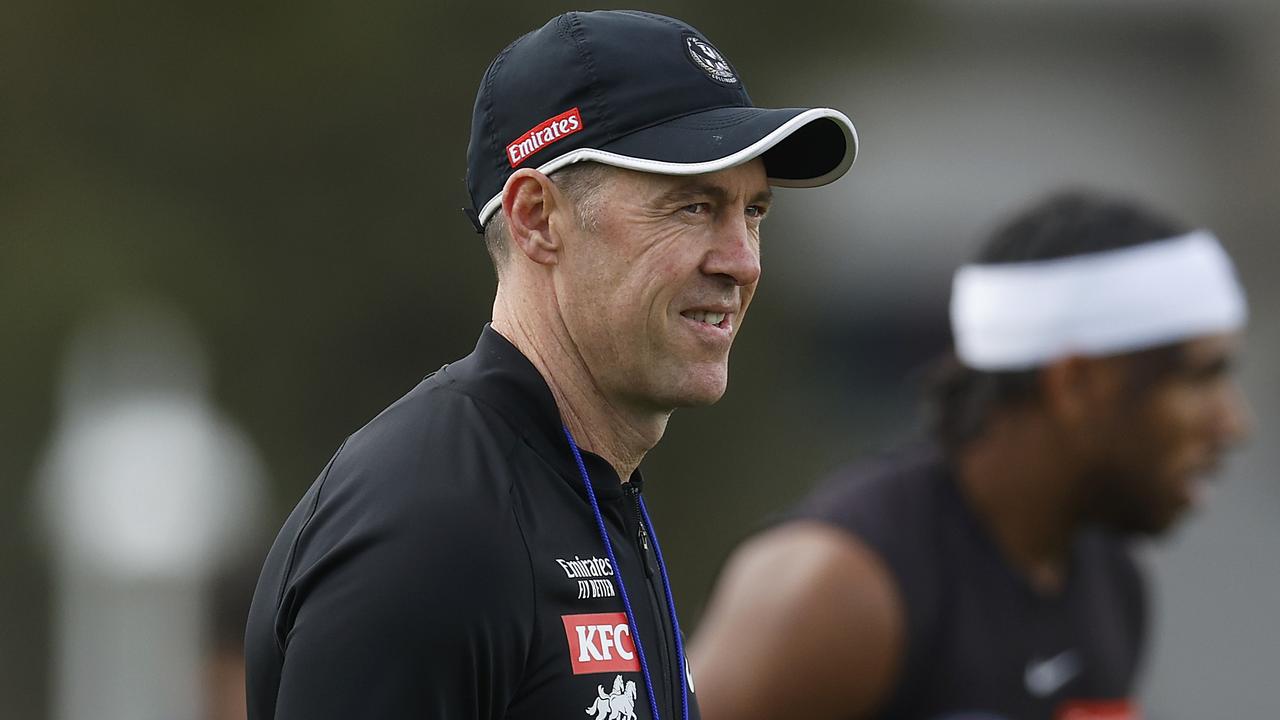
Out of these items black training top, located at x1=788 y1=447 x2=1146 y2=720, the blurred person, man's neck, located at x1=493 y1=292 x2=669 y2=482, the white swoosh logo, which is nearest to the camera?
man's neck, located at x1=493 y1=292 x2=669 y2=482

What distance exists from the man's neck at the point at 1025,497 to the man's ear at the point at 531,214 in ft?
7.25

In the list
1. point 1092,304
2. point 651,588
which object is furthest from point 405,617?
point 1092,304

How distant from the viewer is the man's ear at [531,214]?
7.70 ft

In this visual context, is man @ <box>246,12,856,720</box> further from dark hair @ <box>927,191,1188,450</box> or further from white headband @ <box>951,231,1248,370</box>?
white headband @ <box>951,231,1248,370</box>

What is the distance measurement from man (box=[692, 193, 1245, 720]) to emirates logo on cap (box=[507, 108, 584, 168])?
1.72 meters

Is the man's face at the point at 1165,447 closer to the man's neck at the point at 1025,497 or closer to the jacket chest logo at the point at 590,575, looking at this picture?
the man's neck at the point at 1025,497

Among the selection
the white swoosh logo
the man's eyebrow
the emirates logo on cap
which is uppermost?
the emirates logo on cap

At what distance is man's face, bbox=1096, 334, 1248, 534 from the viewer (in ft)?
15.3

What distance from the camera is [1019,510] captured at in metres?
4.38

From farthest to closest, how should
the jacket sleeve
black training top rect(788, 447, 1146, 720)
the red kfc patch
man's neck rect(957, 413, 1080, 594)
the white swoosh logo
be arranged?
man's neck rect(957, 413, 1080, 594) → the white swoosh logo → black training top rect(788, 447, 1146, 720) → the red kfc patch → the jacket sleeve

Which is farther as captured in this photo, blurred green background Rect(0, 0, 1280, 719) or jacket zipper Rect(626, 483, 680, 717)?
blurred green background Rect(0, 0, 1280, 719)

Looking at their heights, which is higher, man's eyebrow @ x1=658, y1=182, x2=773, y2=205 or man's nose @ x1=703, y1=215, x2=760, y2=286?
man's eyebrow @ x1=658, y1=182, x2=773, y2=205

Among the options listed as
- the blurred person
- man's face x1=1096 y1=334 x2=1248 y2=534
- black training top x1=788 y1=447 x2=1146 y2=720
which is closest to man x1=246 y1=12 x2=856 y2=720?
black training top x1=788 y1=447 x2=1146 y2=720

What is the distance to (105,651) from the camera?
7.57m
